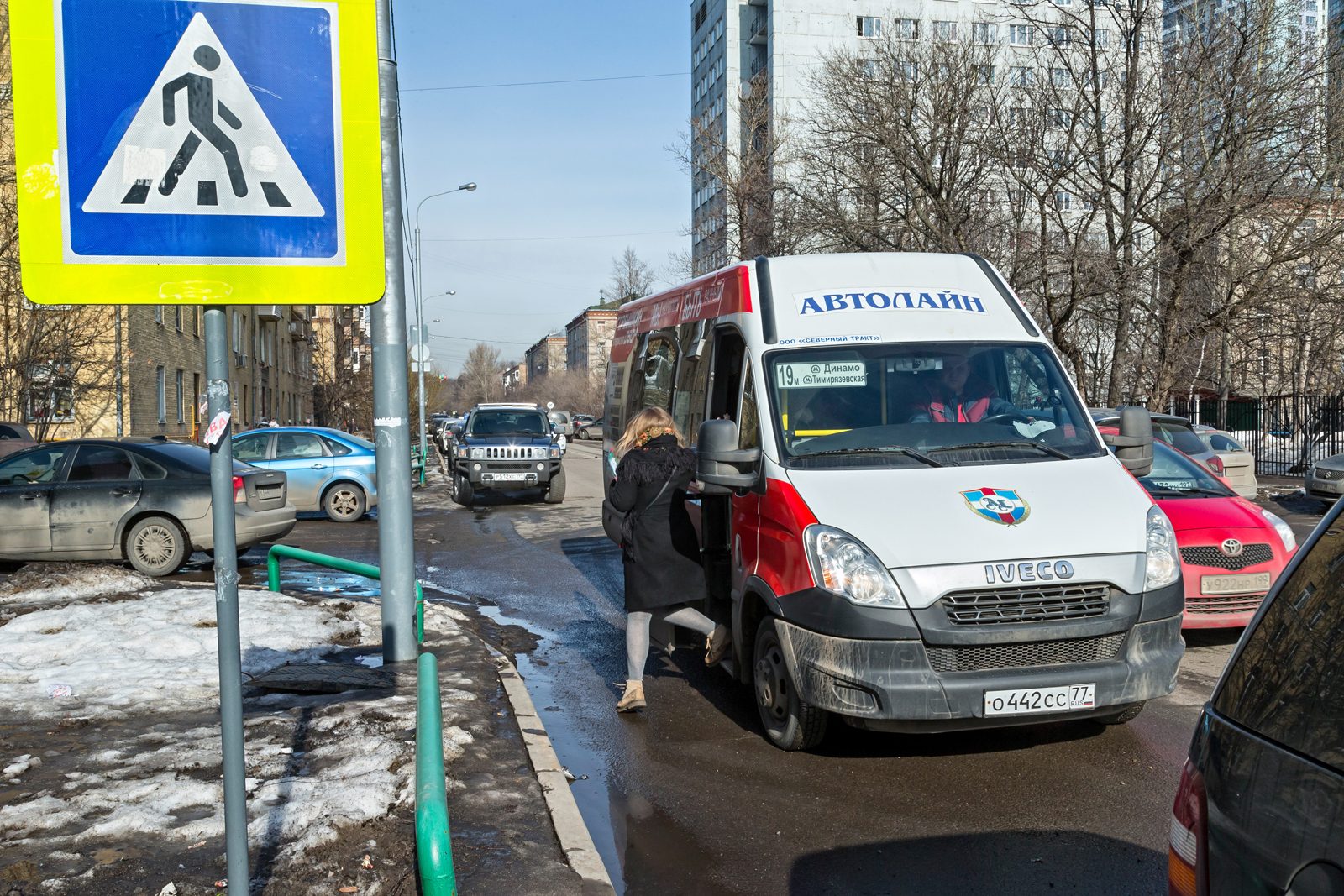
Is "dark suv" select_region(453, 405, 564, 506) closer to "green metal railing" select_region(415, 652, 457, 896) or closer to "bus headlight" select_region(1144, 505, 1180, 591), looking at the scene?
"bus headlight" select_region(1144, 505, 1180, 591)

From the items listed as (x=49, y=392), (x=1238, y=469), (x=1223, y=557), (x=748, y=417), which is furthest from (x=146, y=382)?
(x=1223, y=557)

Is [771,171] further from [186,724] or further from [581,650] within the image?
[186,724]

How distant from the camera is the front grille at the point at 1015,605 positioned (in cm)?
487

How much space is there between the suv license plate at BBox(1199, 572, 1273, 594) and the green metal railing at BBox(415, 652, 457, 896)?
621 centimetres

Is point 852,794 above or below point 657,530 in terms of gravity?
below

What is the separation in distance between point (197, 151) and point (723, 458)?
12.0 ft

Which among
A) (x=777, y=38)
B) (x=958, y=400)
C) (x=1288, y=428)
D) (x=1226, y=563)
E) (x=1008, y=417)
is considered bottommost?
(x=1226, y=563)

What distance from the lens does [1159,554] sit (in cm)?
523

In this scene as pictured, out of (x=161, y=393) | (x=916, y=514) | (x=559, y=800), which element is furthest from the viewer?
(x=161, y=393)

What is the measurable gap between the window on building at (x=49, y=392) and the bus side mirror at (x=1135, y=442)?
2609 cm

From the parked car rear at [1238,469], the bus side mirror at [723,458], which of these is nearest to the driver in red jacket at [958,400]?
the bus side mirror at [723,458]

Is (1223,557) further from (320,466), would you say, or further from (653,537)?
(320,466)

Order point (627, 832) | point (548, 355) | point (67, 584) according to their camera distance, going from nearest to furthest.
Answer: point (627, 832)
point (67, 584)
point (548, 355)

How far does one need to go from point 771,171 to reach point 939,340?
28.7 meters
